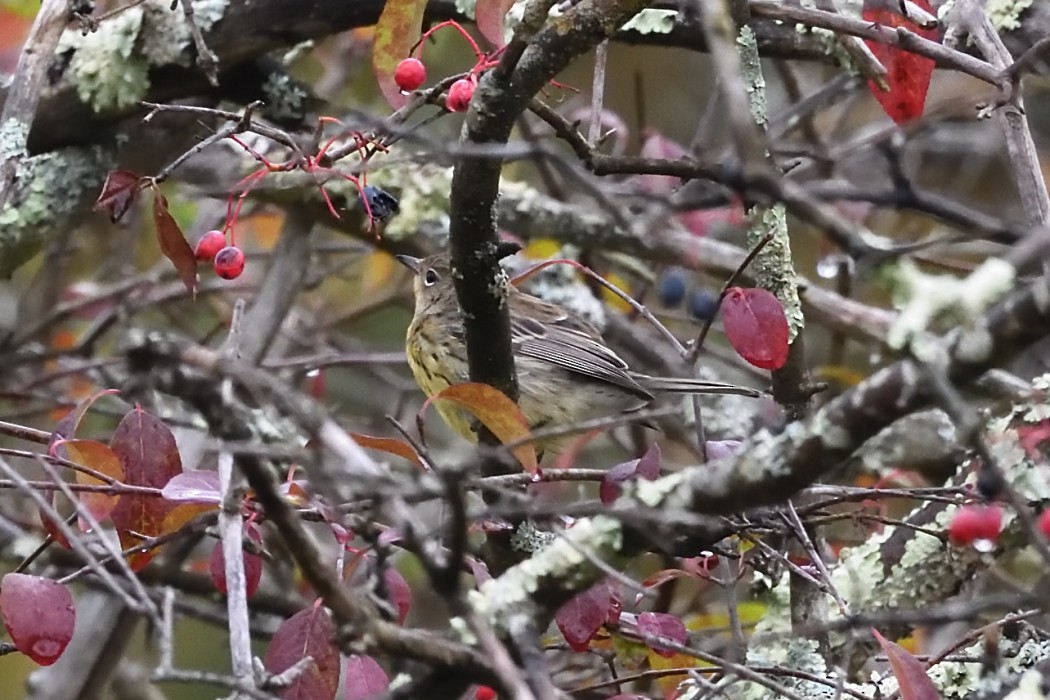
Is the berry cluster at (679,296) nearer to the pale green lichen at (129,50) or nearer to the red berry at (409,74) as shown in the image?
the pale green lichen at (129,50)

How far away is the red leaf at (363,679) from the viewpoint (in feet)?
9.00

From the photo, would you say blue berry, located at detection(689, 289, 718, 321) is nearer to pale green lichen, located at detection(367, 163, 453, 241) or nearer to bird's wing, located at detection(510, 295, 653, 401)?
bird's wing, located at detection(510, 295, 653, 401)

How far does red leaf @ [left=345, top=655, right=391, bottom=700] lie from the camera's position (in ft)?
9.00

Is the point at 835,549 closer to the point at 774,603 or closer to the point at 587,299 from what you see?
the point at 774,603

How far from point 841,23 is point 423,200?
2.88m

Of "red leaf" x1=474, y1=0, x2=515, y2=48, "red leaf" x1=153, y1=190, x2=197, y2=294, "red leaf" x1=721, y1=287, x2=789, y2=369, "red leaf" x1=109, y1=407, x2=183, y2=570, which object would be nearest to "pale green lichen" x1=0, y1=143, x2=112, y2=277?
"red leaf" x1=153, y1=190, x2=197, y2=294

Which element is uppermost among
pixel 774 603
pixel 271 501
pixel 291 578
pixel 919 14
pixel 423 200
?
pixel 919 14

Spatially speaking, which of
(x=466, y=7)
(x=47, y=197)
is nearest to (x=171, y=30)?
(x=47, y=197)

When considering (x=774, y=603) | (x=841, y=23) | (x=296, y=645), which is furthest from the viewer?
(x=774, y=603)

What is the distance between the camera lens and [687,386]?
516cm

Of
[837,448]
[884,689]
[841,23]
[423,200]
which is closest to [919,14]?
[841,23]

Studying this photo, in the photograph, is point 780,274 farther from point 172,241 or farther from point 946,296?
point 946,296

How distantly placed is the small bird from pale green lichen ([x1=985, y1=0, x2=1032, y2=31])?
68.1 inches

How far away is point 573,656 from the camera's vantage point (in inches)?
166
